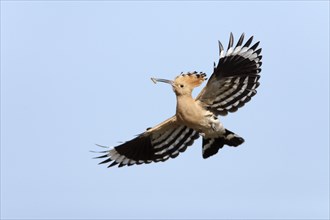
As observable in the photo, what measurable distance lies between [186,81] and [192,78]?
80 millimetres

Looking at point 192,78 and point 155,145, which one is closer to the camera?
A: point 192,78

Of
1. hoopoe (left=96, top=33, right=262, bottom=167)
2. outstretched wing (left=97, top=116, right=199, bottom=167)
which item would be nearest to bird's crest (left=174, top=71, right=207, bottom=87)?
hoopoe (left=96, top=33, right=262, bottom=167)

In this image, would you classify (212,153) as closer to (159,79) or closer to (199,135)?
(199,135)

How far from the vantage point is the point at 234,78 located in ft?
30.3

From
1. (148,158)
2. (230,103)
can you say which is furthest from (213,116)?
(148,158)

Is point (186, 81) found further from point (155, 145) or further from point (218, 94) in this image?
point (155, 145)

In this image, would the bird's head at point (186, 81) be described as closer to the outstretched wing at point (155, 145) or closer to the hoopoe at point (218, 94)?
the hoopoe at point (218, 94)

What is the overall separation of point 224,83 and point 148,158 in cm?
119

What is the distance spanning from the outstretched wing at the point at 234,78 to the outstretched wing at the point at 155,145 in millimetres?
486

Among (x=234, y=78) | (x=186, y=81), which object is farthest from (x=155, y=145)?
(x=234, y=78)

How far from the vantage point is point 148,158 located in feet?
32.3

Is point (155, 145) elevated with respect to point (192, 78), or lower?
lower

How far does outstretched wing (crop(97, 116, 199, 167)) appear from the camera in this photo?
964 cm

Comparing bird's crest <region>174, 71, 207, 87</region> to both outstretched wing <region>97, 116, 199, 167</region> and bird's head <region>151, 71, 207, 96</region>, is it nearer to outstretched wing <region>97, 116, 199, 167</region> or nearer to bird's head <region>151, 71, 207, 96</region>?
bird's head <region>151, 71, 207, 96</region>
